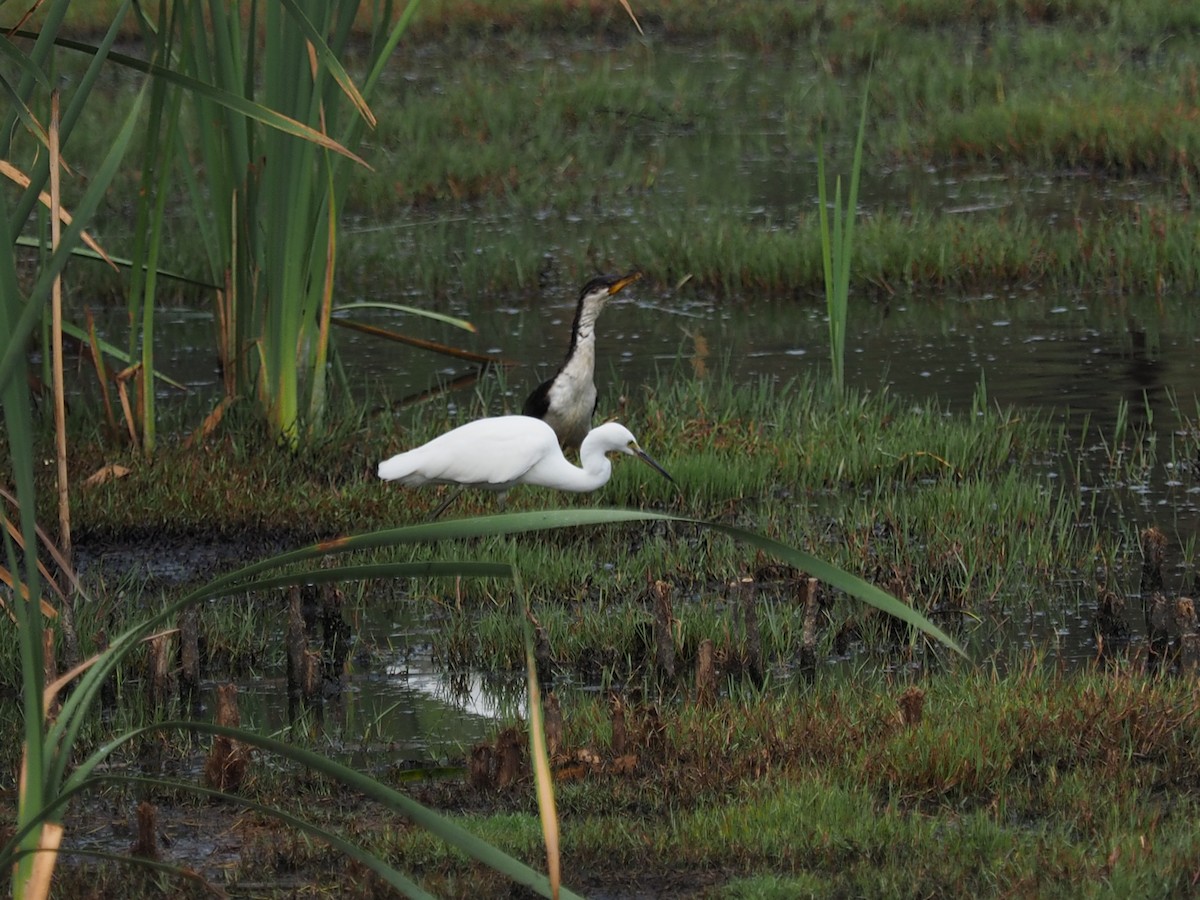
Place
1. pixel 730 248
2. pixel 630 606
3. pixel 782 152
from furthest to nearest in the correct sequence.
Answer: pixel 782 152 → pixel 730 248 → pixel 630 606

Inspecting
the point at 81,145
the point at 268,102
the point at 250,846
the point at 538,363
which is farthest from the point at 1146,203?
the point at 250,846

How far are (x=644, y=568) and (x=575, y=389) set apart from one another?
1539 millimetres

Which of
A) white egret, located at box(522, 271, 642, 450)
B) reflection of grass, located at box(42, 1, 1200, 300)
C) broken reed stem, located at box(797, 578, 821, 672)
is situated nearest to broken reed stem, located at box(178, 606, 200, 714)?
broken reed stem, located at box(797, 578, 821, 672)

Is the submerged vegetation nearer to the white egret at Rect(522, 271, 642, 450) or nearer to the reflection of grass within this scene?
the reflection of grass

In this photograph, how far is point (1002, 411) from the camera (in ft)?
28.3

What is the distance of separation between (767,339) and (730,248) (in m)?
1.50

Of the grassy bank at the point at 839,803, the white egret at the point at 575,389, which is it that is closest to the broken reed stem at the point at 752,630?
the grassy bank at the point at 839,803

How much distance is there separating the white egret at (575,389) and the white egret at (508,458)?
39.7 inches

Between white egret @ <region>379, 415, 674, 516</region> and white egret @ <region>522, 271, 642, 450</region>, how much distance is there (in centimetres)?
101

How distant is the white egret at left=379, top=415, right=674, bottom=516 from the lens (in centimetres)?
662

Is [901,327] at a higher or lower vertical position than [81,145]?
lower

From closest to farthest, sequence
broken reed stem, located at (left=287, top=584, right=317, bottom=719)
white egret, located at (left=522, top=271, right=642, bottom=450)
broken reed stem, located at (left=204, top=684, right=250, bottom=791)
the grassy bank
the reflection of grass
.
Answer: the grassy bank, broken reed stem, located at (left=204, top=684, right=250, bottom=791), broken reed stem, located at (left=287, top=584, right=317, bottom=719), white egret, located at (left=522, top=271, right=642, bottom=450), the reflection of grass

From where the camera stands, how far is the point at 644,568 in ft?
21.3

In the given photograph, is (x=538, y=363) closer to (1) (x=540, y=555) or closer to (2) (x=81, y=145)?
(1) (x=540, y=555)
